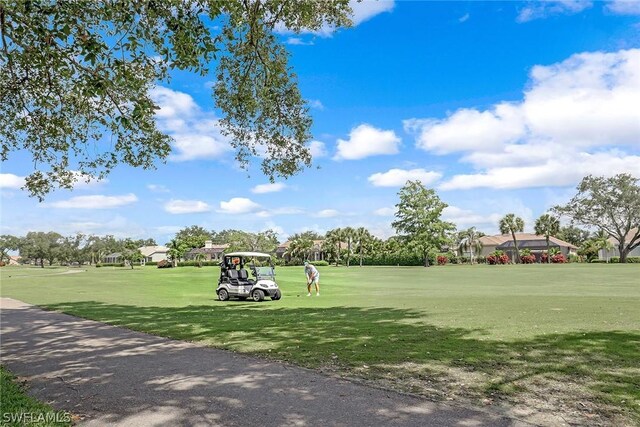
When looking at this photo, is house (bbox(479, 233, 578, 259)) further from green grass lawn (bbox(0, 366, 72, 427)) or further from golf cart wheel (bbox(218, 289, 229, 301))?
green grass lawn (bbox(0, 366, 72, 427))

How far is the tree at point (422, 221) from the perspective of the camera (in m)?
86.4

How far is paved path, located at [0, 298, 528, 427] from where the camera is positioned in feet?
18.1

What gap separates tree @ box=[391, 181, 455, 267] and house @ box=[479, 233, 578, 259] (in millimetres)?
33506

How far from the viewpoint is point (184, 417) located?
5.62 m

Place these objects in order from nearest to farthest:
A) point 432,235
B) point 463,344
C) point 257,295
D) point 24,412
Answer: point 24,412
point 463,344
point 257,295
point 432,235

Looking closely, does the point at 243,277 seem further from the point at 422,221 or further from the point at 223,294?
the point at 422,221

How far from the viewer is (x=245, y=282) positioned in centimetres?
2286

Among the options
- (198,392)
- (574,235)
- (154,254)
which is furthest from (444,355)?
(154,254)

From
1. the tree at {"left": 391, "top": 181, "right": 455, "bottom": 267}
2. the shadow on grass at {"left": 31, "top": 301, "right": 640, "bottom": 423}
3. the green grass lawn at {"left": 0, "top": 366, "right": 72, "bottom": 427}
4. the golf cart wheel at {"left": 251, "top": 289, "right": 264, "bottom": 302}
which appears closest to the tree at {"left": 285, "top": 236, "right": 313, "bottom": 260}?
the tree at {"left": 391, "top": 181, "right": 455, "bottom": 267}

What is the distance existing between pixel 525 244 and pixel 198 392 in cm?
12522

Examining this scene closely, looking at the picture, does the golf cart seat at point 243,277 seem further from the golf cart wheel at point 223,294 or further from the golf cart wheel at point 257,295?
the golf cart wheel at point 223,294

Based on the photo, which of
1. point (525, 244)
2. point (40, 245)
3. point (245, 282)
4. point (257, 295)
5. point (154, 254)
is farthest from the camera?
point (154, 254)

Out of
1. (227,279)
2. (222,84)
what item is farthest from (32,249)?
(222,84)

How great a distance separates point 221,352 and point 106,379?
8.04 feet
